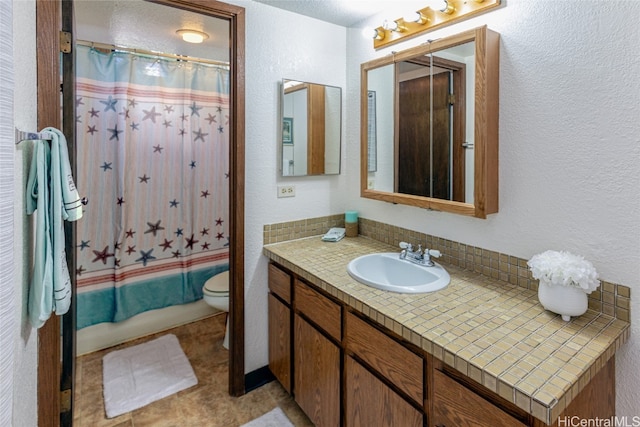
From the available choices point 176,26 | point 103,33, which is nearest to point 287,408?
point 176,26

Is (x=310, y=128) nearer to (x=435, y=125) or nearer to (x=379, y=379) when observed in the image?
(x=435, y=125)

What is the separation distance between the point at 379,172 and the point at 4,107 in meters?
1.71

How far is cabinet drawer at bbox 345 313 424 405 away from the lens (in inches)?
45.2

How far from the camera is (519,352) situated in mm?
979

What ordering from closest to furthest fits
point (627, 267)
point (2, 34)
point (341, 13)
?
point (2, 34), point (627, 267), point (341, 13)

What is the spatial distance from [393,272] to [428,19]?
1.27m

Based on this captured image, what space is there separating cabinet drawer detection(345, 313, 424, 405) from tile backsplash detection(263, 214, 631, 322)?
0.62 metres

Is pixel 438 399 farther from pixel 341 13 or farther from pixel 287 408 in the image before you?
pixel 341 13

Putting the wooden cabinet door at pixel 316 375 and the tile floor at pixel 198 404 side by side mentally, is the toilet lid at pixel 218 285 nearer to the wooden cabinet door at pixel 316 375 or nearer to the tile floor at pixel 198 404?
the tile floor at pixel 198 404

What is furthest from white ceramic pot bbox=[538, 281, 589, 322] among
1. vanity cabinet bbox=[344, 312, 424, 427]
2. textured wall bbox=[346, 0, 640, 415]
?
vanity cabinet bbox=[344, 312, 424, 427]

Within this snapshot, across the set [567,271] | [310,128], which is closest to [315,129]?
[310,128]

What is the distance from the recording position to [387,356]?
125cm

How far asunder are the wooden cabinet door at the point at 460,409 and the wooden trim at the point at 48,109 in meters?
1.38

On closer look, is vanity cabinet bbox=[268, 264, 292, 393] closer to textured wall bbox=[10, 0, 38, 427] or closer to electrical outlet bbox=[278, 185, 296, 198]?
electrical outlet bbox=[278, 185, 296, 198]
